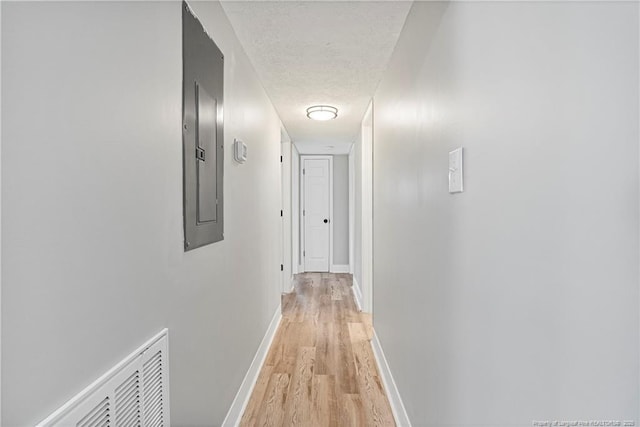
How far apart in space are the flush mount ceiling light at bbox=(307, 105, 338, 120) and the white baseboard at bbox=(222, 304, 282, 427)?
2063 mm

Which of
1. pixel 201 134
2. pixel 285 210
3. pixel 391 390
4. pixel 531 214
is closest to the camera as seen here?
pixel 531 214

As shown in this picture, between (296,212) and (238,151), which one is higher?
(238,151)

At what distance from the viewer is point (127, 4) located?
104cm

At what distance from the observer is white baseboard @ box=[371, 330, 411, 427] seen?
7.19ft

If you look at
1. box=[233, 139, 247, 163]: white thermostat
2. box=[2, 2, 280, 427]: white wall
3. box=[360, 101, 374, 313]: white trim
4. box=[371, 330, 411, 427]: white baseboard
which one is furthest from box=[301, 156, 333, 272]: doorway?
box=[2, 2, 280, 427]: white wall

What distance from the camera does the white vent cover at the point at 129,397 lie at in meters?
0.83

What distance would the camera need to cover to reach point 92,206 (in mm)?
901

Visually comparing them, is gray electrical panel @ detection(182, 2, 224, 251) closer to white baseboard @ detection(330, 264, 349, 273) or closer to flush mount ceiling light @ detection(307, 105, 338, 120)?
flush mount ceiling light @ detection(307, 105, 338, 120)

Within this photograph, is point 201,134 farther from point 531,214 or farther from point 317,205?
point 317,205

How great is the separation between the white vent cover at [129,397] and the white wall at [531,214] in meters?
0.94

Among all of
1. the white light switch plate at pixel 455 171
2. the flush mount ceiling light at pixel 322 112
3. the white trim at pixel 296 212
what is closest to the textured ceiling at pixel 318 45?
the flush mount ceiling light at pixel 322 112

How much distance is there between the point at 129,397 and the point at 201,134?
0.98m

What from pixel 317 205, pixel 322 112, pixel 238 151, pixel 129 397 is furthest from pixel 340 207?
pixel 129 397

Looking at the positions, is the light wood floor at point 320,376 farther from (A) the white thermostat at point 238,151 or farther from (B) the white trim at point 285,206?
(A) the white thermostat at point 238,151
